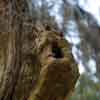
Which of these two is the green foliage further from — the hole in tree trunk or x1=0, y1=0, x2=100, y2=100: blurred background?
the hole in tree trunk

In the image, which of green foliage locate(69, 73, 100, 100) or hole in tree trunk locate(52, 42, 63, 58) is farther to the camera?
green foliage locate(69, 73, 100, 100)

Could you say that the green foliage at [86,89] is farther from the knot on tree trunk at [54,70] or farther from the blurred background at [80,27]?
the knot on tree trunk at [54,70]

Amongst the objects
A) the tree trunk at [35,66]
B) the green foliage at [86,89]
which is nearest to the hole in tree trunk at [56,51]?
the tree trunk at [35,66]

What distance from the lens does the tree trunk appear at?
1722mm

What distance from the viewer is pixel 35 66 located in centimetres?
178

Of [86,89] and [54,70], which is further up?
[54,70]

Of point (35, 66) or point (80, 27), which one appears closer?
point (35, 66)

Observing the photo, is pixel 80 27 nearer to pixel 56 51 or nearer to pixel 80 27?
pixel 80 27

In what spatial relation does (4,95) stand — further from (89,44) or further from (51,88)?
(89,44)

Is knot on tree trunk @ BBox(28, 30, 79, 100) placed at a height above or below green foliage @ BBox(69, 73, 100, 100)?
above

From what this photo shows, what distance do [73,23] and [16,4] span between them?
1.67 metres

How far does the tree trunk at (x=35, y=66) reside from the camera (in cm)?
172

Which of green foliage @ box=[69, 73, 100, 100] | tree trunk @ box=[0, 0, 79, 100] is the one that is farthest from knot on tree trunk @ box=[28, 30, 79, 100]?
green foliage @ box=[69, 73, 100, 100]

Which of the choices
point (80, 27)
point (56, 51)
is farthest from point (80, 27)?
point (56, 51)
